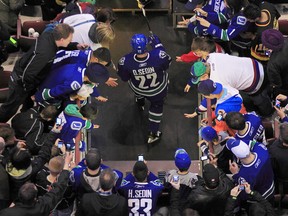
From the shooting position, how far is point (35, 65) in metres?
6.09

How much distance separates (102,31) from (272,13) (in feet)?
6.00

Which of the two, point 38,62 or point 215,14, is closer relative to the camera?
point 38,62

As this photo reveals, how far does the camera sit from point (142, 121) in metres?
7.20

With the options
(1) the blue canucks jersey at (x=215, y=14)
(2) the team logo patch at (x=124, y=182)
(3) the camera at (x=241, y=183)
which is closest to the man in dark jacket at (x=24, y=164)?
(2) the team logo patch at (x=124, y=182)

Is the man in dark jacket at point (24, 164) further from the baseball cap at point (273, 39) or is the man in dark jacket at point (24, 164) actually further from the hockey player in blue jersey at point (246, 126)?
the baseball cap at point (273, 39)

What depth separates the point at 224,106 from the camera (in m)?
5.92

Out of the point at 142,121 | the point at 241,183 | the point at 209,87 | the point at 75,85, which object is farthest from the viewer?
the point at 142,121

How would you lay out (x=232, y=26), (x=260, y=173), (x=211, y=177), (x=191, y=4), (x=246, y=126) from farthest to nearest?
(x=191, y=4) < (x=232, y=26) < (x=246, y=126) < (x=260, y=173) < (x=211, y=177)

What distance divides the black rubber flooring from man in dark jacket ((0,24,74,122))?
44.2 inches

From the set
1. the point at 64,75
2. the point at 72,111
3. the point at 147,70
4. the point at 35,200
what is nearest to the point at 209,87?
the point at 147,70

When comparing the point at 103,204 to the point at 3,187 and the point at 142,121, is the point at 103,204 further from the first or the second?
the point at 142,121

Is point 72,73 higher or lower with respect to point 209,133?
higher

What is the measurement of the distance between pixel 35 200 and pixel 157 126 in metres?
2.30

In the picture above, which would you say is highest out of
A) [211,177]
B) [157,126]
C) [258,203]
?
[211,177]
